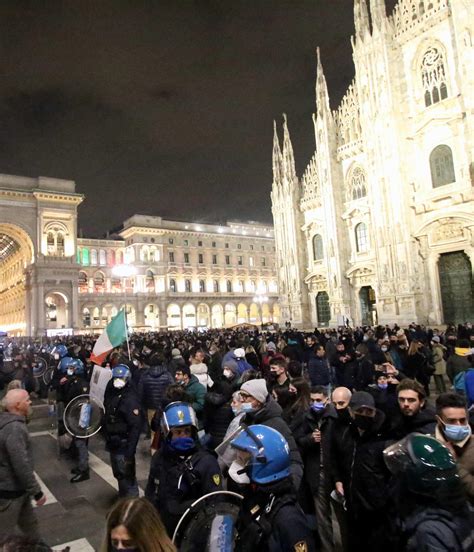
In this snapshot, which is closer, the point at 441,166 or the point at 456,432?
the point at 456,432

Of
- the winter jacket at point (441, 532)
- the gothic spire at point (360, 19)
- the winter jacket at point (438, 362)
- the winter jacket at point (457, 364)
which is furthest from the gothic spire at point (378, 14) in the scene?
the winter jacket at point (441, 532)

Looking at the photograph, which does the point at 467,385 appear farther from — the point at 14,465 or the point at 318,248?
the point at 318,248

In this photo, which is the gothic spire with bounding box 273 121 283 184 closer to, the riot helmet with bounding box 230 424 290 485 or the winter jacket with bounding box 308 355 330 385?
the winter jacket with bounding box 308 355 330 385

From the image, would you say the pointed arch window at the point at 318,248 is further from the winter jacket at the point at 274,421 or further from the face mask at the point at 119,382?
the winter jacket at the point at 274,421

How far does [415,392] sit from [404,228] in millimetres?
26136

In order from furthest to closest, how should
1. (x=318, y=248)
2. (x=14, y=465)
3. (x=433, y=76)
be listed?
(x=318, y=248), (x=433, y=76), (x=14, y=465)

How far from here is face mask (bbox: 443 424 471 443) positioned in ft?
9.89

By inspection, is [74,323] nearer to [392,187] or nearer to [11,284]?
[11,284]

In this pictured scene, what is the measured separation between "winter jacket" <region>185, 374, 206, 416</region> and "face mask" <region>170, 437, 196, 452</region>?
2.72 meters

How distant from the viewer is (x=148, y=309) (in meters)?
61.1

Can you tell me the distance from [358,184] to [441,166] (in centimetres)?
699

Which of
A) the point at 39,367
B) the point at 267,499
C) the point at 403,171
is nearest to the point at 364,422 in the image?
the point at 267,499

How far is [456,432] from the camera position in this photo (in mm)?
3031

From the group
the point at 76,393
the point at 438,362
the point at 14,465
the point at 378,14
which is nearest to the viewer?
the point at 14,465
